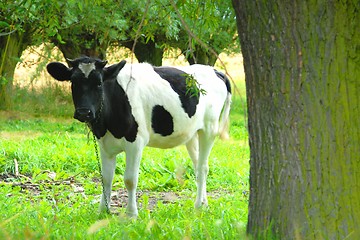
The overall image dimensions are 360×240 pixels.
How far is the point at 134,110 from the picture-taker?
29.5 feet

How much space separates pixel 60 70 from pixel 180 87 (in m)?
1.73

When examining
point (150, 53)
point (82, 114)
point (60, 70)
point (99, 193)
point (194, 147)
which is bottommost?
point (99, 193)

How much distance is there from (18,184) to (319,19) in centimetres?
701

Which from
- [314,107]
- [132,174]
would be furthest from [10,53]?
[314,107]

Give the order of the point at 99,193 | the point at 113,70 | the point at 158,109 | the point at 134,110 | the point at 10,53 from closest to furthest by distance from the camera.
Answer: the point at 113,70 < the point at 134,110 < the point at 158,109 < the point at 99,193 < the point at 10,53

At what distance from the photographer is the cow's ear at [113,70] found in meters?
8.81

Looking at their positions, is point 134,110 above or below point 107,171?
above

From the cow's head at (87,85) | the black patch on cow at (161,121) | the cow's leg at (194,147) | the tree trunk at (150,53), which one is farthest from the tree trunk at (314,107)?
the tree trunk at (150,53)

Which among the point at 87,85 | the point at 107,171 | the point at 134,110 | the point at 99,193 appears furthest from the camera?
the point at 99,193

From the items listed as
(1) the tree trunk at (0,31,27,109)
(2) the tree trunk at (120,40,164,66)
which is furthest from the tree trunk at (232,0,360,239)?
(2) the tree trunk at (120,40,164,66)

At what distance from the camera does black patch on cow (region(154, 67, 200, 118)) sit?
9.77 meters

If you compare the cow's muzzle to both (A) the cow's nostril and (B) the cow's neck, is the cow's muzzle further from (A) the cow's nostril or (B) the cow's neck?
(B) the cow's neck

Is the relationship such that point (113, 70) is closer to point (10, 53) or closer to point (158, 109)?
point (158, 109)

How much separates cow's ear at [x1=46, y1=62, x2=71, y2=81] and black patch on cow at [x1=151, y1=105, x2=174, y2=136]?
1198mm
